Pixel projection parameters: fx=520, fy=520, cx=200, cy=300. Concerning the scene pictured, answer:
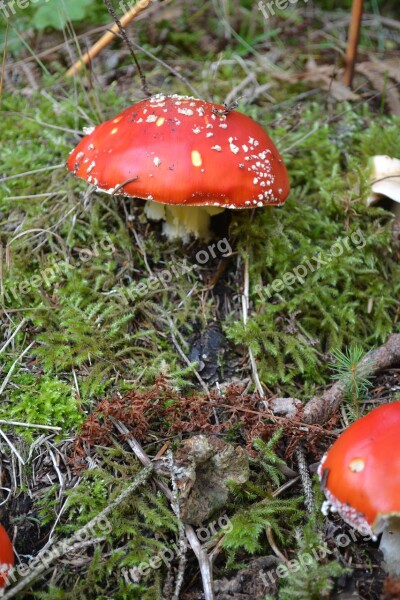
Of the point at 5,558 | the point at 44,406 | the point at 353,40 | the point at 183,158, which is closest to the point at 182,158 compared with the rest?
the point at 183,158

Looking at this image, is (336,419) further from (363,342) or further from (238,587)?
(238,587)

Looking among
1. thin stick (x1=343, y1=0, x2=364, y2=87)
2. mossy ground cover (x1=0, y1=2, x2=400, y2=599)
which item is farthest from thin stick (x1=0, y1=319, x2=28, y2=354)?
thin stick (x1=343, y1=0, x2=364, y2=87)

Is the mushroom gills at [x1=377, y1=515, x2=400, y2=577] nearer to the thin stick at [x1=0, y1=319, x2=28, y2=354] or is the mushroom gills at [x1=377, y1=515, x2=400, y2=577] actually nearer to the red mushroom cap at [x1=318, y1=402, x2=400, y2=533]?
the red mushroom cap at [x1=318, y1=402, x2=400, y2=533]

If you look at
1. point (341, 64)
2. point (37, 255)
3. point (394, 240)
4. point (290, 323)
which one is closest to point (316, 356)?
point (290, 323)

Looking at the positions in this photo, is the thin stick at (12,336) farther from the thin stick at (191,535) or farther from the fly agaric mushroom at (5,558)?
the fly agaric mushroom at (5,558)

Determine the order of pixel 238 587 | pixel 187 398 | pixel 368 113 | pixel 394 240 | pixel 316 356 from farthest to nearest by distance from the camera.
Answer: pixel 368 113
pixel 394 240
pixel 316 356
pixel 187 398
pixel 238 587
